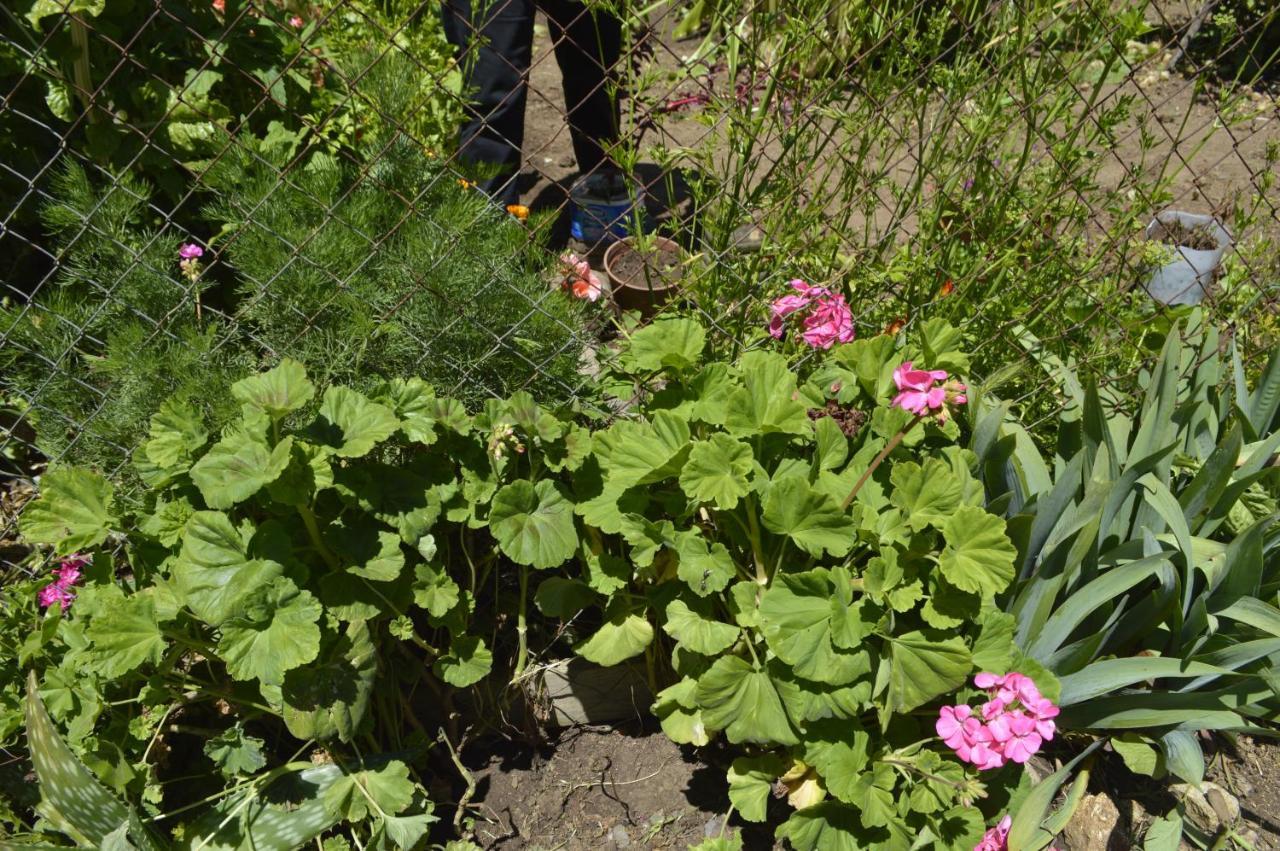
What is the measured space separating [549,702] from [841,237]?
1232 millimetres

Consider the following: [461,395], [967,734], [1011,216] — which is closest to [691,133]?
[1011,216]

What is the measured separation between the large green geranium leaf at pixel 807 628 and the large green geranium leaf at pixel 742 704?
101mm

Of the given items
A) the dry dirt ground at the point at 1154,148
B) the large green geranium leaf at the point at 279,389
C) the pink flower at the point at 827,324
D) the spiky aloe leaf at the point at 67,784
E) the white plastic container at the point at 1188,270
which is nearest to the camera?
the spiky aloe leaf at the point at 67,784

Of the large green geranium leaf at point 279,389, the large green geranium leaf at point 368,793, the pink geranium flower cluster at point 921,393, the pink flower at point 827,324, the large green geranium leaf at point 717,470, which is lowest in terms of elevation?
the large green geranium leaf at point 368,793

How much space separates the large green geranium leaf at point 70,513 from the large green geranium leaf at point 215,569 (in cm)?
20

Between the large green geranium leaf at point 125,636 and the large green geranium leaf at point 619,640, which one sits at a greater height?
the large green geranium leaf at point 619,640

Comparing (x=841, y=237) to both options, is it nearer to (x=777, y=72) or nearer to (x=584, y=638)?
(x=777, y=72)

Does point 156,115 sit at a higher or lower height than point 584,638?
higher

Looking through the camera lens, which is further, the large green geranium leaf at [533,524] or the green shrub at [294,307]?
the green shrub at [294,307]

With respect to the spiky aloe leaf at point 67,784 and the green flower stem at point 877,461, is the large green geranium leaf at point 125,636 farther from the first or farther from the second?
the green flower stem at point 877,461

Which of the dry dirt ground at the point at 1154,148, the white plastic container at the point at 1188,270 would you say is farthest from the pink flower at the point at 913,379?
the dry dirt ground at the point at 1154,148

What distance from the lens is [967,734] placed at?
1.75 metres

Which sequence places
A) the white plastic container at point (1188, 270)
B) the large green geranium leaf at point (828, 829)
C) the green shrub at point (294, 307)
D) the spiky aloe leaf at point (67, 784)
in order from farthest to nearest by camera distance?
the white plastic container at point (1188, 270)
the green shrub at point (294, 307)
the large green geranium leaf at point (828, 829)
the spiky aloe leaf at point (67, 784)

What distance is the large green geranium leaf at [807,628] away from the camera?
5.77 feet
